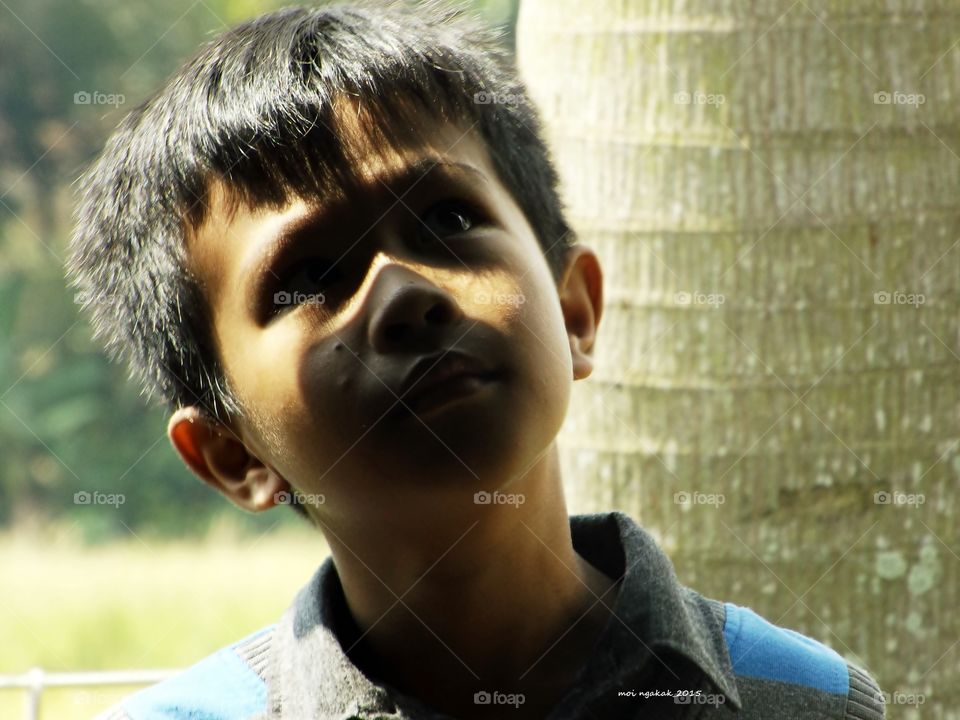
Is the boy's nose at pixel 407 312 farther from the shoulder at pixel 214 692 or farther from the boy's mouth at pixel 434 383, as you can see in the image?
the shoulder at pixel 214 692

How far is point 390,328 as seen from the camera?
5.65 ft

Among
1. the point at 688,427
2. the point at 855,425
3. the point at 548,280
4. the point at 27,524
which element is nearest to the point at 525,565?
the point at 548,280

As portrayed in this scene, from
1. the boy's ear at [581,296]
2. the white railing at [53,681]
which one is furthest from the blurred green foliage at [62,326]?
the boy's ear at [581,296]

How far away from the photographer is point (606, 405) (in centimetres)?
295

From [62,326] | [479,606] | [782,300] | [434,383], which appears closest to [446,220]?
[434,383]

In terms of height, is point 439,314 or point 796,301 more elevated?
point 439,314

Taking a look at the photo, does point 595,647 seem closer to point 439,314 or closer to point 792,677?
point 792,677

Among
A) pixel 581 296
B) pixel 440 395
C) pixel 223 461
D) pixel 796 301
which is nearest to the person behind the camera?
pixel 440 395

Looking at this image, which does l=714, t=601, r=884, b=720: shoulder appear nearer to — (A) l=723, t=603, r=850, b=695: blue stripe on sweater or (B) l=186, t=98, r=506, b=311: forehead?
(A) l=723, t=603, r=850, b=695: blue stripe on sweater

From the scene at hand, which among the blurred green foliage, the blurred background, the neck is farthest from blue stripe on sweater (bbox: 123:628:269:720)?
the blurred green foliage

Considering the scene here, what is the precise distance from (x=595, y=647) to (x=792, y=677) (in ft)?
1.08

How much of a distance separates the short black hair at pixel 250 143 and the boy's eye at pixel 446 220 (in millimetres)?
148

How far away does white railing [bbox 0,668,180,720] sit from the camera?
3.03 meters

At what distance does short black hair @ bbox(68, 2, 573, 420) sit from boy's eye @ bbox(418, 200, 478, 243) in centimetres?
15
